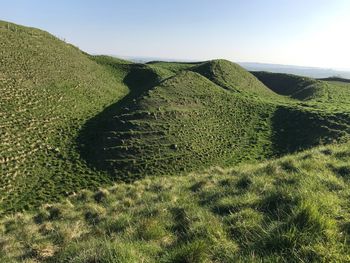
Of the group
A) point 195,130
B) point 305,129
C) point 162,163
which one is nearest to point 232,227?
point 162,163

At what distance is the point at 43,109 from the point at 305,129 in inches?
1286

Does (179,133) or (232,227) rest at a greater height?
(232,227)

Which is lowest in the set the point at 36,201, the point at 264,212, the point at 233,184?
the point at 36,201

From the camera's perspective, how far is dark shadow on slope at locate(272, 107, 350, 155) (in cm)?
3938

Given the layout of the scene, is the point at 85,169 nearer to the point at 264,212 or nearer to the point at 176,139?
the point at 176,139

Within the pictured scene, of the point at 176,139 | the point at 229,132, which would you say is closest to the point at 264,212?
the point at 176,139

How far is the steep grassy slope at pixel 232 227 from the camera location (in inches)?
235

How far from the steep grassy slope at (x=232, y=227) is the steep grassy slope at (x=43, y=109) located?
16610 millimetres

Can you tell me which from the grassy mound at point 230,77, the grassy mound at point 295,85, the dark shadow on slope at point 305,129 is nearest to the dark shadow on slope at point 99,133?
the dark shadow on slope at point 305,129

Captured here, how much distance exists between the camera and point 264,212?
8062mm

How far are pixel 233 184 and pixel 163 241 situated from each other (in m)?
5.21

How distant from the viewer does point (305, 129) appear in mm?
43719

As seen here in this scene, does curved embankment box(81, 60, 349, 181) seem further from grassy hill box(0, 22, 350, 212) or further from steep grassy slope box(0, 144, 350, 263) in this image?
steep grassy slope box(0, 144, 350, 263)

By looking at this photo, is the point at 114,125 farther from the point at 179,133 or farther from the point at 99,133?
the point at 179,133
